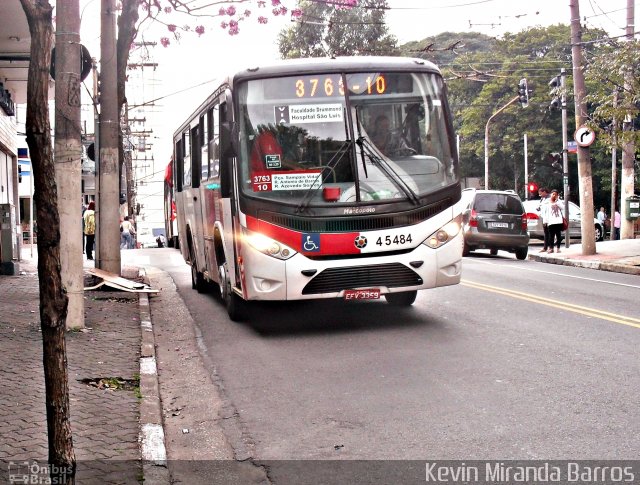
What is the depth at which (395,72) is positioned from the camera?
33.0ft

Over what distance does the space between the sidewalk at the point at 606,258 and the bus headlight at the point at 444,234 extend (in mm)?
10484

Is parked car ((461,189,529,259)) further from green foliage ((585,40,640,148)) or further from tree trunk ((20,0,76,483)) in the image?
tree trunk ((20,0,76,483))

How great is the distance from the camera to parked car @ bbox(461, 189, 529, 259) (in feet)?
74.9

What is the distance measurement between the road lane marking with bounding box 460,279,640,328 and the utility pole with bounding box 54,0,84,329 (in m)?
5.99

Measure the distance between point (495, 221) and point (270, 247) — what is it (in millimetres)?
14300

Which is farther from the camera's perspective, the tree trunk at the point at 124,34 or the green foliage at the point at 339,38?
the green foliage at the point at 339,38

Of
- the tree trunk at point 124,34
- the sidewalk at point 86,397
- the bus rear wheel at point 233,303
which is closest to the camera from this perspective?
the sidewalk at point 86,397

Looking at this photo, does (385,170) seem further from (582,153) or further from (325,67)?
(582,153)

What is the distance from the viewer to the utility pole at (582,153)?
2277 centimetres

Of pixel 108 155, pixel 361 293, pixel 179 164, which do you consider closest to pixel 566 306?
pixel 361 293

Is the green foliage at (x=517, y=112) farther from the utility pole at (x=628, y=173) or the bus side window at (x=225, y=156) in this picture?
the bus side window at (x=225, y=156)

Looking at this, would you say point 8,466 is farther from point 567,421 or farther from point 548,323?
point 548,323

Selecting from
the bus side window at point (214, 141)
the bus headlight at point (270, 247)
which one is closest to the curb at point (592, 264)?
the bus side window at point (214, 141)

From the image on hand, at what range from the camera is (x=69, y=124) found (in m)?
9.62
